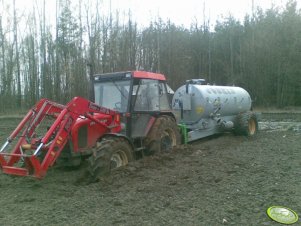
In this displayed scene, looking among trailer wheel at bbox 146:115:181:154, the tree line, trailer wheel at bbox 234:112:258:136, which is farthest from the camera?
the tree line

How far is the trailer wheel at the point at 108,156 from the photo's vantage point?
21.2 feet

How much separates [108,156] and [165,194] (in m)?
1.32

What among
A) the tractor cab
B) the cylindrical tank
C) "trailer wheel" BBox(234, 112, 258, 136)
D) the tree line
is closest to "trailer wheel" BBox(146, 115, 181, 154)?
the tractor cab

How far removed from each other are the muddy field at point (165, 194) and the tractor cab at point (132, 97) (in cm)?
85

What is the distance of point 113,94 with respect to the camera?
8.29m

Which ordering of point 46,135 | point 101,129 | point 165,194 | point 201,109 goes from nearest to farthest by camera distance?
point 165,194 → point 46,135 → point 101,129 → point 201,109

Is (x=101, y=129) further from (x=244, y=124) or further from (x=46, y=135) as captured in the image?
(x=244, y=124)

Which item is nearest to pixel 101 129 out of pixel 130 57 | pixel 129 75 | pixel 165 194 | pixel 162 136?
pixel 129 75

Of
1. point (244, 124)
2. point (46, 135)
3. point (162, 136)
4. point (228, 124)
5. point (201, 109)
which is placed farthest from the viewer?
point (244, 124)

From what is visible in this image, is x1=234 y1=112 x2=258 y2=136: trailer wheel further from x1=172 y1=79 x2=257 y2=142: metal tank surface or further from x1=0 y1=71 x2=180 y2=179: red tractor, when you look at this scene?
x1=0 y1=71 x2=180 y2=179: red tractor

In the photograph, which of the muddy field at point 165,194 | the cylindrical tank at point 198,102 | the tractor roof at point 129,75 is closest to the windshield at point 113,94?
the tractor roof at point 129,75

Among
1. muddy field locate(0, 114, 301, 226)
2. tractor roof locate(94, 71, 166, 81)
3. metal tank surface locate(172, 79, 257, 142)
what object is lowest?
muddy field locate(0, 114, 301, 226)

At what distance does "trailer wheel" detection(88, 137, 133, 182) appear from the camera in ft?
21.2

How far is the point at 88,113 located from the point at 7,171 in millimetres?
1731
